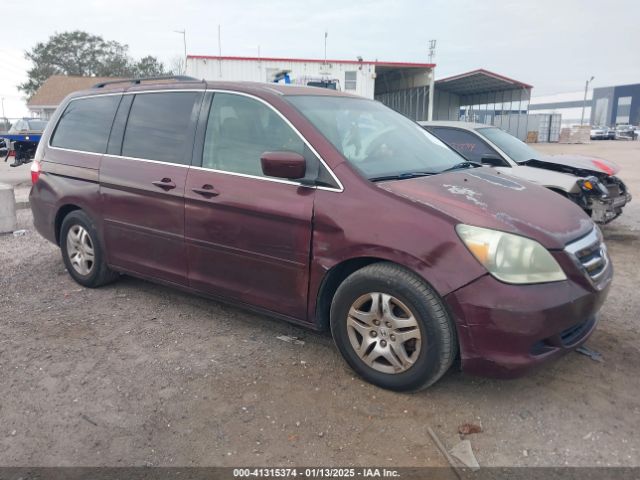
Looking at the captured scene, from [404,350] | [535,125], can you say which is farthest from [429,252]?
[535,125]

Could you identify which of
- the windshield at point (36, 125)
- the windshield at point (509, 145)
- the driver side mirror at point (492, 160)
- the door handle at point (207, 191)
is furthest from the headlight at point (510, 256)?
the windshield at point (36, 125)

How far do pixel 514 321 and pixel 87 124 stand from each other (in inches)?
160

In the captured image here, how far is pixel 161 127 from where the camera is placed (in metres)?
4.14

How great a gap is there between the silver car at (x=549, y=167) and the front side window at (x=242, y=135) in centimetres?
317

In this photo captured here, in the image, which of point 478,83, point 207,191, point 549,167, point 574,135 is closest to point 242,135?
point 207,191

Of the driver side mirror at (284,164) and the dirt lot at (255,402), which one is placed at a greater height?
the driver side mirror at (284,164)

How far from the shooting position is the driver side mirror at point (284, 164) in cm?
317

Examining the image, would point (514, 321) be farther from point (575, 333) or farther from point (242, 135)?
point (242, 135)

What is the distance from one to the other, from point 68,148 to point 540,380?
4.41 m

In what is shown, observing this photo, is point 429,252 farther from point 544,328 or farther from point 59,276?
point 59,276

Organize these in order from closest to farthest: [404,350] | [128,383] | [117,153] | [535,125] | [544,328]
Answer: [544,328]
[404,350]
[128,383]
[117,153]
[535,125]

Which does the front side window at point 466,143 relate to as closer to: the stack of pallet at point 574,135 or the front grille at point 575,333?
the front grille at point 575,333

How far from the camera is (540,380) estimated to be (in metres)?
3.26

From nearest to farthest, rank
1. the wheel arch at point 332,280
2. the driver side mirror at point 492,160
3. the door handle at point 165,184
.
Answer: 1. the wheel arch at point 332,280
2. the door handle at point 165,184
3. the driver side mirror at point 492,160
